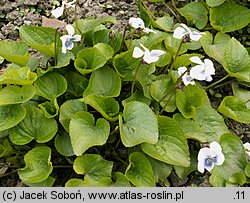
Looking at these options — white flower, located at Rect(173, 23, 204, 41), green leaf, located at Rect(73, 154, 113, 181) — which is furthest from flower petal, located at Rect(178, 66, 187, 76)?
green leaf, located at Rect(73, 154, 113, 181)

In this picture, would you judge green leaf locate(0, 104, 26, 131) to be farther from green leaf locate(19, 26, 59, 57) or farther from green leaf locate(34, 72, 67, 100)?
green leaf locate(19, 26, 59, 57)

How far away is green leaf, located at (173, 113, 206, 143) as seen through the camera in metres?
1.99

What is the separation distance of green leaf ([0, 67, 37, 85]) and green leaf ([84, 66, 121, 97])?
23 cm

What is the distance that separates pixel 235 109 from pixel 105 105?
1.85 ft

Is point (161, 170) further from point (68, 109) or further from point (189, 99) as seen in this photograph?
point (68, 109)

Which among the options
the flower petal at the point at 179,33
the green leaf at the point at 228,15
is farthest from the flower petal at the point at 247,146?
the green leaf at the point at 228,15

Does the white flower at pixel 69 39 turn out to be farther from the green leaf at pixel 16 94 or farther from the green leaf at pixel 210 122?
the green leaf at pixel 210 122

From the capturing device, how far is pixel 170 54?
2.18 meters

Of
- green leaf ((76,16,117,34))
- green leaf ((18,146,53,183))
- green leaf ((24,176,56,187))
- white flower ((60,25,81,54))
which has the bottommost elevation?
green leaf ((24,176,56,187))

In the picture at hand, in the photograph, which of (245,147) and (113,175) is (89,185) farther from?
(245,147)

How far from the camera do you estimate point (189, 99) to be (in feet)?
6.81

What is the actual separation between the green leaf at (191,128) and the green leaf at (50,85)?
1.58 feet

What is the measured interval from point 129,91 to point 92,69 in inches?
8.9

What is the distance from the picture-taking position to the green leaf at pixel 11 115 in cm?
191
